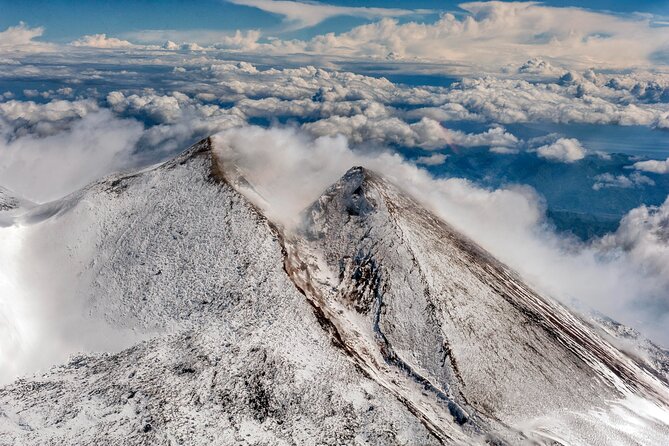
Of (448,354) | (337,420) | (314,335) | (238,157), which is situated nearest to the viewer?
(337,420)

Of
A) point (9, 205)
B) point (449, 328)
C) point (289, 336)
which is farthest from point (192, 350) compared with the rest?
point (9, 205)

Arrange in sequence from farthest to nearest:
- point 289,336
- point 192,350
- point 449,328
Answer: point 449,328 → point 289,336 → point 192,350

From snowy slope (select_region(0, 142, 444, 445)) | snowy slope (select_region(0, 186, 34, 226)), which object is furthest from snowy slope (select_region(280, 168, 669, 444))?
snowy slope (select_region(0, 186, 34, 226))

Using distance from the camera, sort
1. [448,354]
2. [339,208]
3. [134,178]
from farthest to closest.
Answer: [339,208] < [134,178] < [448,354]

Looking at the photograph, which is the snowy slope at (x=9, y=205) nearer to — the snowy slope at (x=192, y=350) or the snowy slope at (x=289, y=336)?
the snowy slope at (x=289, y=336)

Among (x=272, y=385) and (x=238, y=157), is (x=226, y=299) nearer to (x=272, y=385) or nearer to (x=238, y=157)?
(x=272, y=385)

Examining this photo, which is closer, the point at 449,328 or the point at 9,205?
the point at 449,328

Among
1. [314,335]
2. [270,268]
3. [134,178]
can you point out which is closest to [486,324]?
[314,335]

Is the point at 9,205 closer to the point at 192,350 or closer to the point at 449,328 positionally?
the point at 192,350
